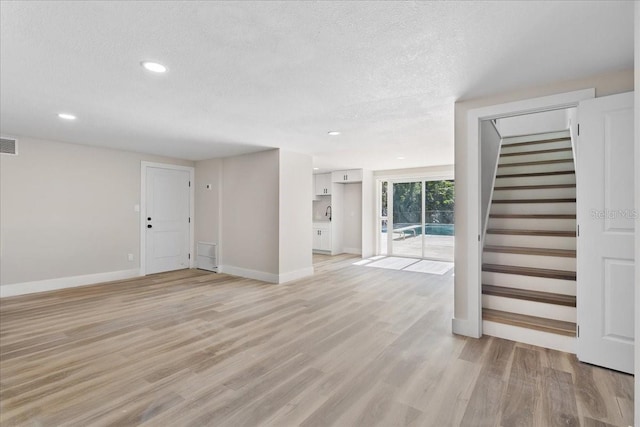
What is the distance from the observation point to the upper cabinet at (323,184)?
8.86 m

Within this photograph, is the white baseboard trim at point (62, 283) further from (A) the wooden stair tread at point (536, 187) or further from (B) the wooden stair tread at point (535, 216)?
(A) the wooden stair tread at point (536, 187)

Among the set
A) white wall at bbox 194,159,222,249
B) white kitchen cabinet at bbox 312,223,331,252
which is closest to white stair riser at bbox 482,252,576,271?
white wall at bbox 194,159,222,249

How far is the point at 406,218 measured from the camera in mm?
8031

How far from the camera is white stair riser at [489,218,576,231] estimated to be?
3.70m

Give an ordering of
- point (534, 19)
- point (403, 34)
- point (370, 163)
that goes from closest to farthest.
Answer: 1. point (534, 19)
2. point (403, 34)
3. point (370, 163)

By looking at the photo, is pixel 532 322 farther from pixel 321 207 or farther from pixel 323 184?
pixel 321 207

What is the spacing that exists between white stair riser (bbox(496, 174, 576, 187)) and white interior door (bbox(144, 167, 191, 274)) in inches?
240

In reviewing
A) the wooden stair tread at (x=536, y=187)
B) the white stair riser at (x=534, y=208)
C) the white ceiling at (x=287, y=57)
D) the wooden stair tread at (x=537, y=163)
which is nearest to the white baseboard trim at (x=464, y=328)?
the white stair riser at (x=534, y=208)

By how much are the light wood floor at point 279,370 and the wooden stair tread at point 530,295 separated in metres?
0.54

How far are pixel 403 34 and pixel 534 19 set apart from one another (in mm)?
740

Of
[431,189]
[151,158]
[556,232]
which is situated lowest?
[556,232]

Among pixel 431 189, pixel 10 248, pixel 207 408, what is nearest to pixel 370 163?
pixel 431 189

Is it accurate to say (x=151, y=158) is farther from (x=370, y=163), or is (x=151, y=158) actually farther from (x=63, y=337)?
(x=370, y=163)

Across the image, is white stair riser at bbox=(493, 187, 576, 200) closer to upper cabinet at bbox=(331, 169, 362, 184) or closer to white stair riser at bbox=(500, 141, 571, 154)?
white stair riser at bbox=(500, 141, 571, 154)
